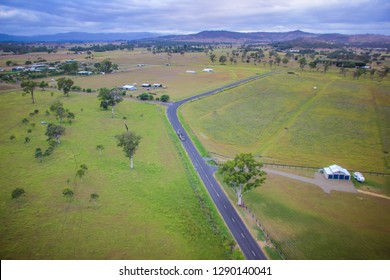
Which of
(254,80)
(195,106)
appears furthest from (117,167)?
(254,80)

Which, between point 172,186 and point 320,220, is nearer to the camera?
point 320,220

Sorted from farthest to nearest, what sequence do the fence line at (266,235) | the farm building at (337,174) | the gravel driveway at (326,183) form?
the farm building at (337,174) < the gravel driveway at (326,183) < the fence line at (266,235)

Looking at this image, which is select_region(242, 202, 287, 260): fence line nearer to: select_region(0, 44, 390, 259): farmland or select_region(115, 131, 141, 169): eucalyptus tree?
select_region(0, 44, 390, 259): farmland

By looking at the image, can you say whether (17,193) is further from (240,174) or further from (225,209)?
(240,174)

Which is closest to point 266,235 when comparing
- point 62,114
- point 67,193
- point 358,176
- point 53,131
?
point 358,176

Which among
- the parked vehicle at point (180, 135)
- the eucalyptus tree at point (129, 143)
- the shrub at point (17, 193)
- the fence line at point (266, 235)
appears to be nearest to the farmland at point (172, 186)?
the fence line at point (266, 235)

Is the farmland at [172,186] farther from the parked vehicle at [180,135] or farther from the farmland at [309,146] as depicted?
the parked vehicle at [180,135]
